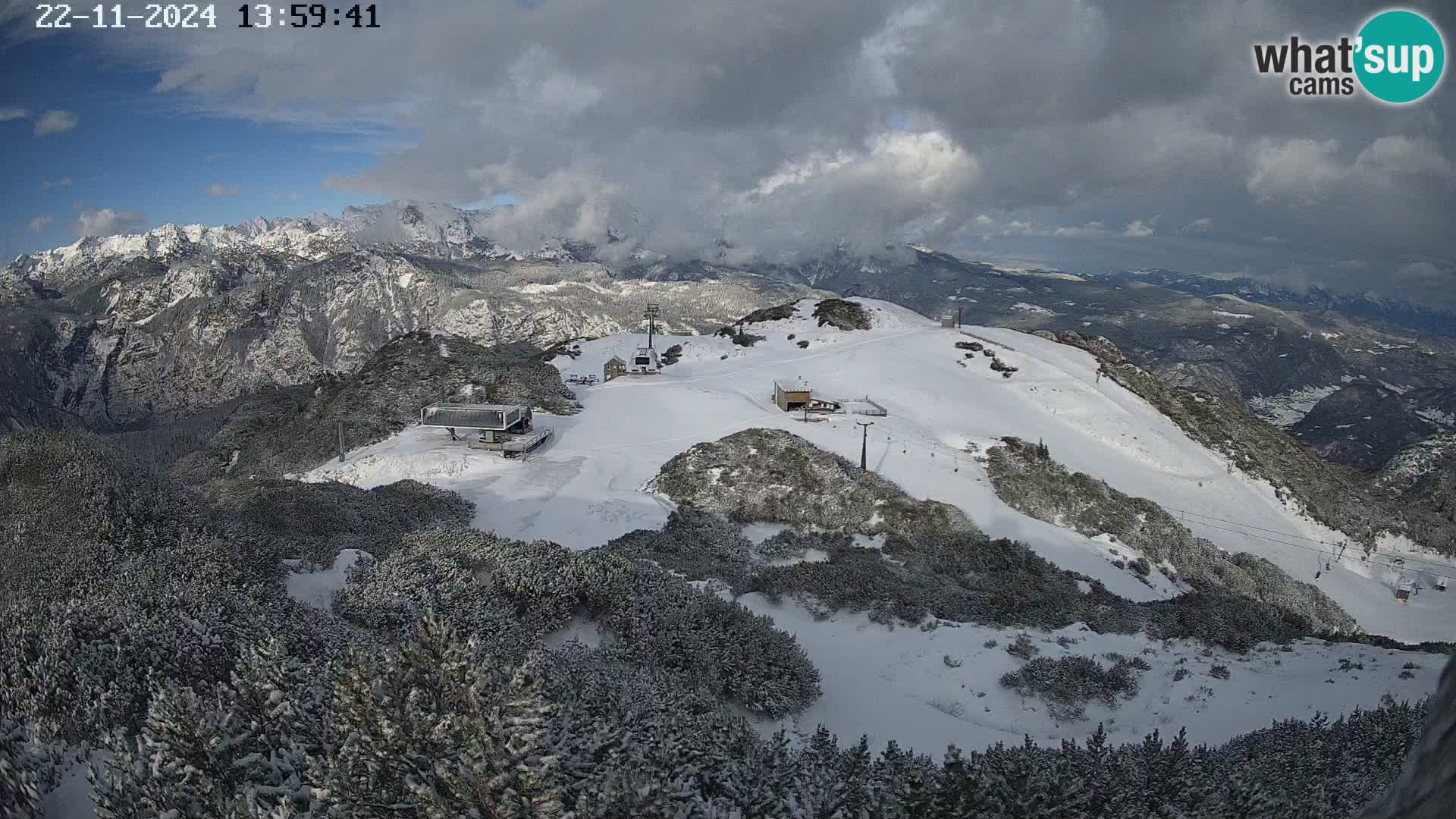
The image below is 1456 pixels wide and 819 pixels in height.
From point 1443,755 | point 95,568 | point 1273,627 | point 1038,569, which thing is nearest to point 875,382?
point 1038,569

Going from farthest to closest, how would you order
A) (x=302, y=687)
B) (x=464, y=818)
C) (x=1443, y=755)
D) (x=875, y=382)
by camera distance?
1. (x=875, y=382)
2. (x=302, y=687)
3. (x=464, y=818)
4. (x=1443, y=755)

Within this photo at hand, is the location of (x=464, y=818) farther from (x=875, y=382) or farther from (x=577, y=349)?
(x=577, y=349)

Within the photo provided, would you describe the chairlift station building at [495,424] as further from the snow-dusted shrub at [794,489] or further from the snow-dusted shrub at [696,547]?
the snow-dusted shrub at [696,547]

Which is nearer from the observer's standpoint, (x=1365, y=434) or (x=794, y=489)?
(x=794, y=489)

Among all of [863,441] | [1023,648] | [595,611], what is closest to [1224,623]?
[1023,648]

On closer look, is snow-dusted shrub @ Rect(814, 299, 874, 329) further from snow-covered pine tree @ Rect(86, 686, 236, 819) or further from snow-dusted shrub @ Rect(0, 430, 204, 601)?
snow-covered pine tree @ Rect(86, 686, 236, 819)

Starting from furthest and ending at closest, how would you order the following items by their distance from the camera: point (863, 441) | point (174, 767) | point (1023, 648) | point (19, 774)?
point (863, 441) < point (1023, 648) < point (19, 774) < point (174, 767)

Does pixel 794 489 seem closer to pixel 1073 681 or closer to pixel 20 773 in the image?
pixel 1073 681
